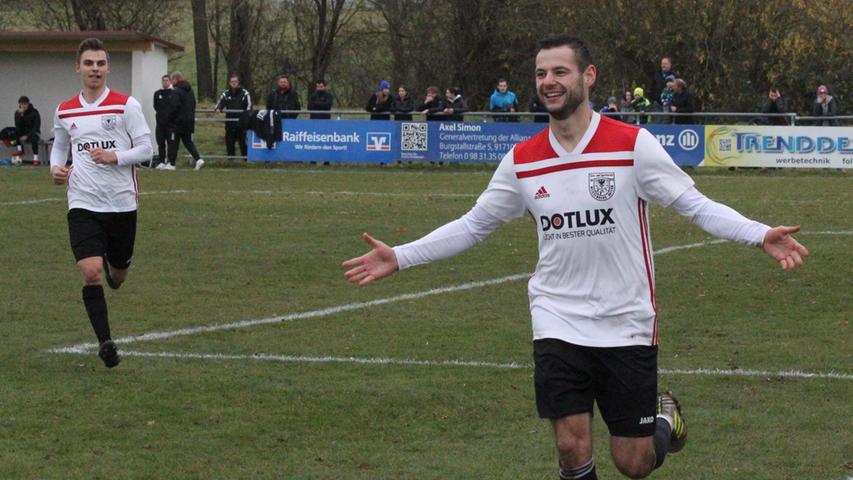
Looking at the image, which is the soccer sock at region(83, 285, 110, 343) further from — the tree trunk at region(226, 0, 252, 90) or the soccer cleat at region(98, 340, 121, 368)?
the tree trunk at region(226, 0, 252, 90)

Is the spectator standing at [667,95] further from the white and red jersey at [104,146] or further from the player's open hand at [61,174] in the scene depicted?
the player's open hand at [61,174]

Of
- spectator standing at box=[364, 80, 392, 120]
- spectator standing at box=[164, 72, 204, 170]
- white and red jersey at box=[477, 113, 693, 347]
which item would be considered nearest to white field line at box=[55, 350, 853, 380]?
white and red jersey at box=[477, 113, 693, 347]

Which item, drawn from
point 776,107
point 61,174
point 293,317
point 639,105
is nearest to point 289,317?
point 293,317

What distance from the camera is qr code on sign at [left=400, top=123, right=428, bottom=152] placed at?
29297 mm

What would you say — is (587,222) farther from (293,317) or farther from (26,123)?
(26,123)

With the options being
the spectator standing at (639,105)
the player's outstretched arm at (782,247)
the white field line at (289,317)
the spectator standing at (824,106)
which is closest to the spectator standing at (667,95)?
the spectator standing at (639,105)

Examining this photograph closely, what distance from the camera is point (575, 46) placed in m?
5.43

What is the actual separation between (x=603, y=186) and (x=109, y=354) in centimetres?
450

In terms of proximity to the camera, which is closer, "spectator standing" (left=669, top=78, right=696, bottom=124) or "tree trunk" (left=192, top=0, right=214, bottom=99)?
"spectator standing" (left=669, top=78, right=696, bottom=124)

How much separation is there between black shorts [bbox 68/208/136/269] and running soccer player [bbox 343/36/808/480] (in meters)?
4.73

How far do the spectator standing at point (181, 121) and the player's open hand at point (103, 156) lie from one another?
66.1 feet

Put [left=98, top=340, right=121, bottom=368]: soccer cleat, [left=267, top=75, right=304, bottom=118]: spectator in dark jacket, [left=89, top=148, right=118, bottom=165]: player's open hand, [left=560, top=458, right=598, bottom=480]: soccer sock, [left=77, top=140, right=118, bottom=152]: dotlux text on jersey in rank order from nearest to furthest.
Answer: [left=560, top=458, right=598, bottom=480]: soccer sock, [left=98, top=340, right=121, bottom=368]: soccer cleat, [left=89, top=148, right=118, bottom=165]: player's open hand, [left=77, top=140, right=118, bottom=152]: dotlux text on jersey, [left=267, top=75, right=304, bottom=118]: spectator in dark jacket

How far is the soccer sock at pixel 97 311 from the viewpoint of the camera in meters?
9.08

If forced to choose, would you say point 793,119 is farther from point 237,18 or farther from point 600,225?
point 237,18
